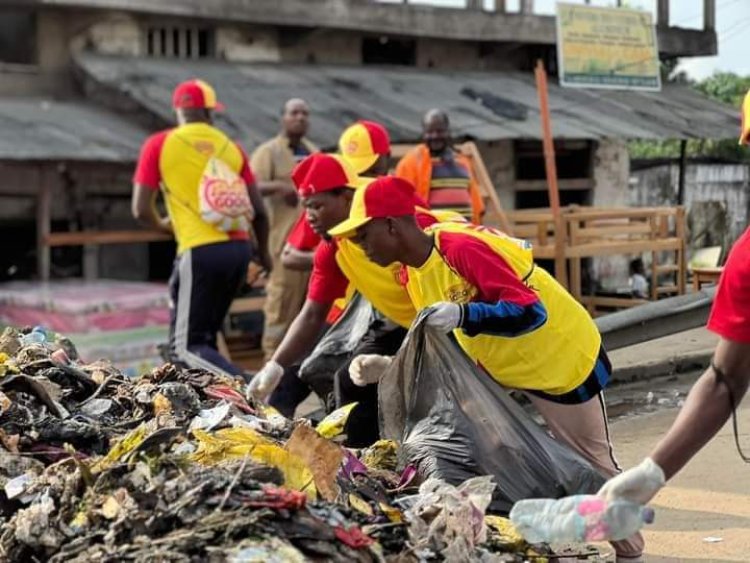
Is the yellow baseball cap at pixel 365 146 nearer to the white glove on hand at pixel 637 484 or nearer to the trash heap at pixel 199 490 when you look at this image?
the trash heap at pixel 199 490

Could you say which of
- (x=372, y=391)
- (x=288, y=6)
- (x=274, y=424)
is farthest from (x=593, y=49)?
(x=274, y=424)

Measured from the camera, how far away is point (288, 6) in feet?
44.2

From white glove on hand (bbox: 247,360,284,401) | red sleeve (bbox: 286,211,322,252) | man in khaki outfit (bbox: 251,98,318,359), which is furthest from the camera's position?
man in khaki outfit (bbox: 251,98,318,359)

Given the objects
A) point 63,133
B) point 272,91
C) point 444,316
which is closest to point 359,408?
point 444,316

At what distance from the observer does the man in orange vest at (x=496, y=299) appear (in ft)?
14.2

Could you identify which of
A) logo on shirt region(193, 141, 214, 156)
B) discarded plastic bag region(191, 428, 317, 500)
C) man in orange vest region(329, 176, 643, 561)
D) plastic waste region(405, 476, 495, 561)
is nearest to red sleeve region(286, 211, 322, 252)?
logo on shirt region(193, 141, 214, 156)

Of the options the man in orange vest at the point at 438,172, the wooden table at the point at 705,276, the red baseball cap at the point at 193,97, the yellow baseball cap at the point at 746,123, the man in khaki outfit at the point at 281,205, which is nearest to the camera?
the yellow baseball cap at the point at 746,123

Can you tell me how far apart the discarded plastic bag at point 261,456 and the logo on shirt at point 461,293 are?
33.8 inches

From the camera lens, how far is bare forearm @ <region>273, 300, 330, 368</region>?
5633mm

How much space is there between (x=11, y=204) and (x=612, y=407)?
18.3 feet

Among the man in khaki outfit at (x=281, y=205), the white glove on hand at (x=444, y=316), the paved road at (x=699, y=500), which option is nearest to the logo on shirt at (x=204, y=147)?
the man in khaki outfit at (x=281, y=205)

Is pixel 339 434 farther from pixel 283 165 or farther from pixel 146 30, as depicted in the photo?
pixel 146 30

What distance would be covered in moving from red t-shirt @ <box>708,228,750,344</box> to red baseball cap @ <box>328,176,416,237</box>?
1.47m

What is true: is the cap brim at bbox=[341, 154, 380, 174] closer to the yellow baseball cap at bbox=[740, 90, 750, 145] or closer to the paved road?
the paved road
